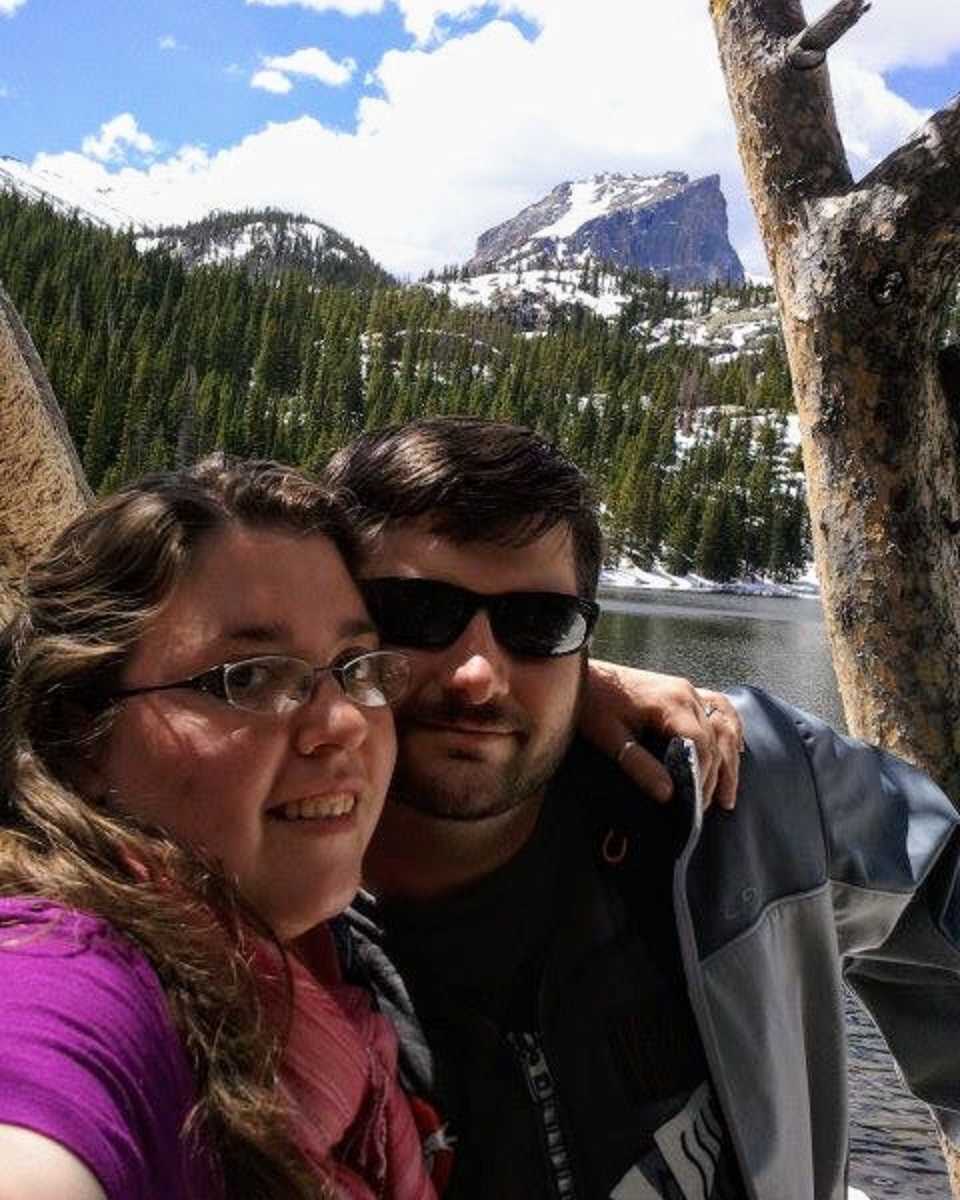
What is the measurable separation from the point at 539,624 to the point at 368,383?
343ft

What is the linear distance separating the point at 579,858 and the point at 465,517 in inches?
23.4

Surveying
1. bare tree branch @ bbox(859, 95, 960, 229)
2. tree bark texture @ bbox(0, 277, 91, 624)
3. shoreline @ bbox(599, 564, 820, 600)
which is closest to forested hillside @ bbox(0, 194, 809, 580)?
shoreline @ bbox(599, 564, 820, 600)

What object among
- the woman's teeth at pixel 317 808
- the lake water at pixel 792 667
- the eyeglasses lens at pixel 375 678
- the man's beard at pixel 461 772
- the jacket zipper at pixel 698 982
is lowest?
the lake water at pixel 792 667

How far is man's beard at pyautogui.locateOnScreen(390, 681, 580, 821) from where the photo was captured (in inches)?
72.2

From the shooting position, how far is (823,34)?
7.44ft

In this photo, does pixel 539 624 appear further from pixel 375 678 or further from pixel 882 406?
pixel 882 406

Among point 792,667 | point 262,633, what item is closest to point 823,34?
point 262,633

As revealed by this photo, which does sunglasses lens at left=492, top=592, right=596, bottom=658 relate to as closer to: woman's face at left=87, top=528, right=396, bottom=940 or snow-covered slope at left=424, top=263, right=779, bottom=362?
woman's face at left=87, top=528, right=396, bottom=940

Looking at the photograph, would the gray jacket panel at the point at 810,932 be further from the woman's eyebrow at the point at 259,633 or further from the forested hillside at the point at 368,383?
the forested hillside at the point at 368,383

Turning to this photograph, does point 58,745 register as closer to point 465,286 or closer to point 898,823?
point 898,823

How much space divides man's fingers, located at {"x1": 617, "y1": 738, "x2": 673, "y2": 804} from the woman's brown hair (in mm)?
651

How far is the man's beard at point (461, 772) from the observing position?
1.83 m

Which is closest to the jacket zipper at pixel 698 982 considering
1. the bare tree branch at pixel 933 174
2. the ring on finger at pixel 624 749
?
the ring on finger at pixel 624 749

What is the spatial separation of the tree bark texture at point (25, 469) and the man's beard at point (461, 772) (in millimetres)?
1093
